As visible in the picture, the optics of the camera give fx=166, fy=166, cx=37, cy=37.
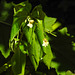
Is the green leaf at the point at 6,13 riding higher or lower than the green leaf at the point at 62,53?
higher

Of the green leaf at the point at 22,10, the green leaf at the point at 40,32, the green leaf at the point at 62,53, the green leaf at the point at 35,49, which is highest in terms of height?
the green leaf at the point at 22,10

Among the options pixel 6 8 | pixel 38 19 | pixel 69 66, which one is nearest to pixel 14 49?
pixel 38 19

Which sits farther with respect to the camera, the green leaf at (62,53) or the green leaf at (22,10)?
the green leaf at (62,53)

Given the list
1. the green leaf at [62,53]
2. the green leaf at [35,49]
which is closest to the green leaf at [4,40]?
the green leaf at [35,49]

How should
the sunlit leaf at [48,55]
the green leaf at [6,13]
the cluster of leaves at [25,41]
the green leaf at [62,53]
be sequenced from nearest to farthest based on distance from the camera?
the cluster of leaves at [25,41] < the sunlit leaf at [48,55] < the green leaf at [6,13] < the green leaf at [62,53]

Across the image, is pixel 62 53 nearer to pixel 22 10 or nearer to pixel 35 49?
pixel 35 49

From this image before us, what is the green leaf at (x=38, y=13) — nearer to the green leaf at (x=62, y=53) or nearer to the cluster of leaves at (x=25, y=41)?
the cluster of leaves at (x=25, y=41)

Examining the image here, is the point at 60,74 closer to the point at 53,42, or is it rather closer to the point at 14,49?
the point at 53,42

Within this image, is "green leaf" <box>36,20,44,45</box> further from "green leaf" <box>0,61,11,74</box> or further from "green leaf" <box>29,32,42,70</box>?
"green leaf" <box>0,61,11,74</box>

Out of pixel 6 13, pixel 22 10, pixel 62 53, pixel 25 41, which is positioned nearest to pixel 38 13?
pixel 22 10
